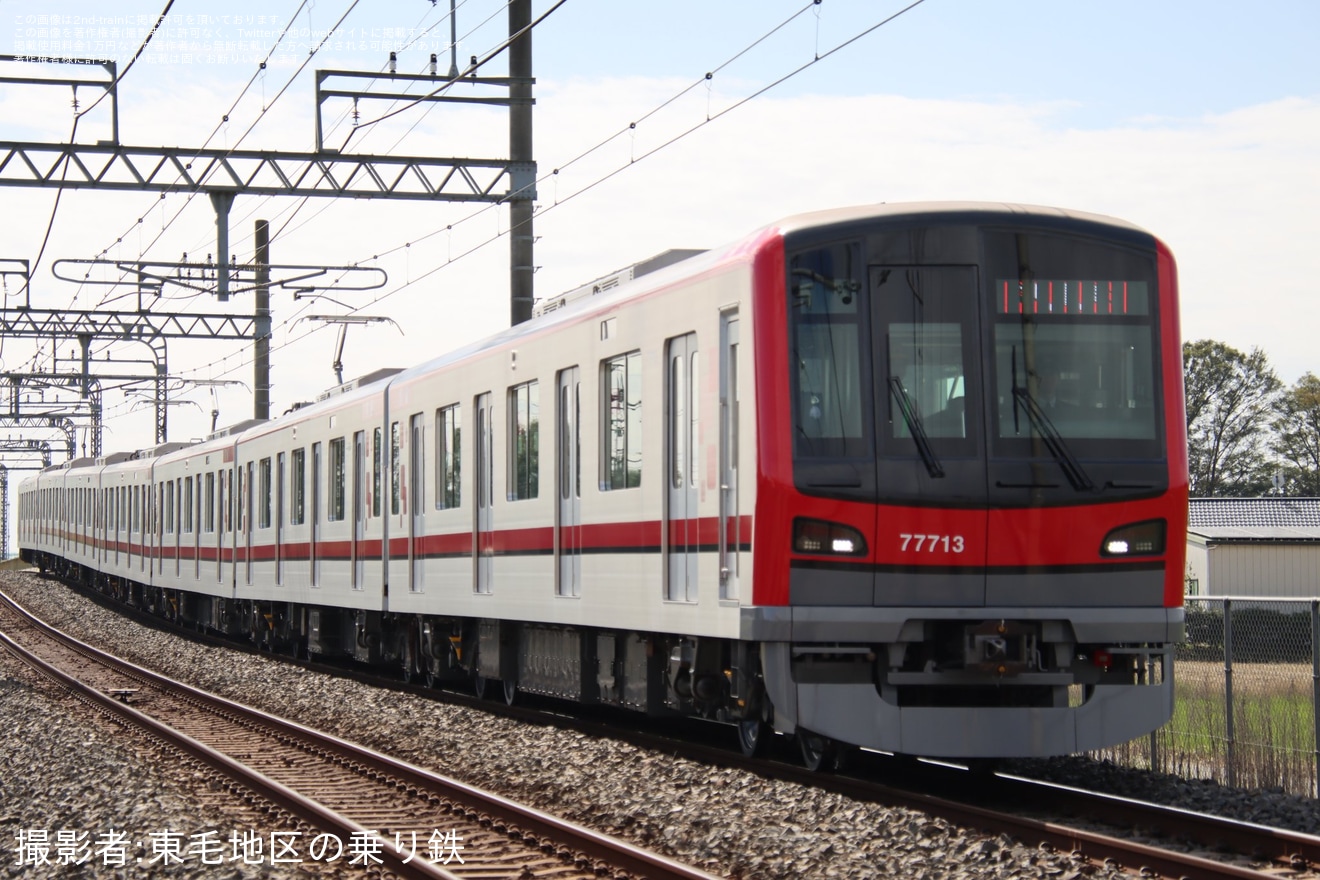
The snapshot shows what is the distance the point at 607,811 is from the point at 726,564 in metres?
1.47

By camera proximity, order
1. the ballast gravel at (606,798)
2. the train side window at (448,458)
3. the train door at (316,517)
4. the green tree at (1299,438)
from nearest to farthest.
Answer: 1. the ballast gravel at (606,798)
2. the train side window at (448,458)
3. the train door at (316,517)
4. the green tree at (1299,438)

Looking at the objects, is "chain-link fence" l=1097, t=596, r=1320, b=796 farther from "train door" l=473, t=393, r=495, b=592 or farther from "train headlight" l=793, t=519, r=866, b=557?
"train door" l=473, t=393, r=495, b=592

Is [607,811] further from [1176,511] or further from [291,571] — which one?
[291,571]

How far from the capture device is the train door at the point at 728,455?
384 inches

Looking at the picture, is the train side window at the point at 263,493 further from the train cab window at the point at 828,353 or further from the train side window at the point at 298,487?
the train cab window at the point at 828,353

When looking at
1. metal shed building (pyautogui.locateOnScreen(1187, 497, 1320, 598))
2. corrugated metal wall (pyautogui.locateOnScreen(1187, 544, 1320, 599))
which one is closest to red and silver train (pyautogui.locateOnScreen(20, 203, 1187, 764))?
metal shed building (pyautogui.locateOnScreen(1187, 497, 1320, 598))

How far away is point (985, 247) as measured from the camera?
9.66 m

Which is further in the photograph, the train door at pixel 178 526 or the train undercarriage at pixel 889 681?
the train door at pixel 178 526

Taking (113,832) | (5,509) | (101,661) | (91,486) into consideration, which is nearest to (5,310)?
(101,661)

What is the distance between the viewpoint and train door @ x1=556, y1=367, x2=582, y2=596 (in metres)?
12.5

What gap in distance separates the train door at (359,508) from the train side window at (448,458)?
9.83 feet

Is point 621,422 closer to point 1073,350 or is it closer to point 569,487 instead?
point 569,487

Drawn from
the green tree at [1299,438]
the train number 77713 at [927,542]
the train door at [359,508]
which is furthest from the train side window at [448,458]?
the green tree at [1299,438]

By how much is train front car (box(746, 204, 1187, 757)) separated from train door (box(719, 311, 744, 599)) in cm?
46
